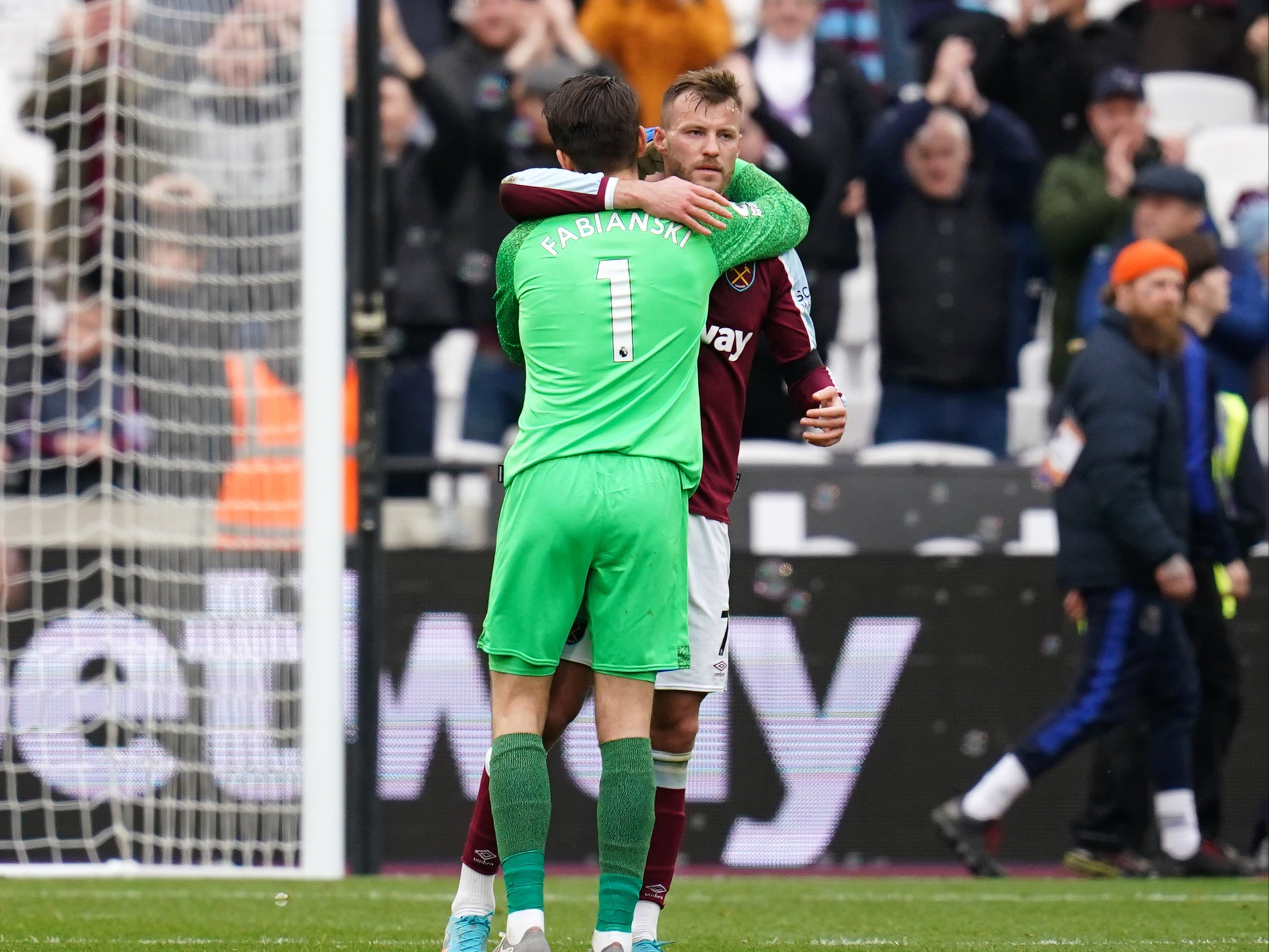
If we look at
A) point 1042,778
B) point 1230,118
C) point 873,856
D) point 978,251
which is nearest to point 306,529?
point 873,856

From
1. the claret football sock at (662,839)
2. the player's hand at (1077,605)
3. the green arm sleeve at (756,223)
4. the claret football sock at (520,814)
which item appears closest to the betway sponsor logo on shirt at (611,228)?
the green arm sleeve at (756,223)

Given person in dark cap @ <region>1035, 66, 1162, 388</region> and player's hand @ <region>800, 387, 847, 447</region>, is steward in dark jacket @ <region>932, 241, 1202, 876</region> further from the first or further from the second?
player's hand @ <region>800, 387, 847, 447</region>

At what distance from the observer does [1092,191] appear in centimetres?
845

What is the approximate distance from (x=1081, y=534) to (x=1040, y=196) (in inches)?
91.1

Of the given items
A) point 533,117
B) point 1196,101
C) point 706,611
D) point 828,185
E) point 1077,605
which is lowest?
point 1077,605

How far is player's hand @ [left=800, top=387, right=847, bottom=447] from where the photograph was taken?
154 inches

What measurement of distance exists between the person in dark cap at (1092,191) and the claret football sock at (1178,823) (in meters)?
2.39

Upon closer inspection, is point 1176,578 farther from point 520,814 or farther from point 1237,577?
point 520,814

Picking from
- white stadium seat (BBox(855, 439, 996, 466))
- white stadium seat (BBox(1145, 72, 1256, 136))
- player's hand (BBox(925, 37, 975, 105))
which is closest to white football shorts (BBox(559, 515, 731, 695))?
white stadium seat (BBox(855, 439, 996, 466))

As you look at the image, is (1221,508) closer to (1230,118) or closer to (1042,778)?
(1042,778)

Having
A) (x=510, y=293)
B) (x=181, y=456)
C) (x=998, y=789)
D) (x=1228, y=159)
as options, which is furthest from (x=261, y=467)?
(x=1228, y=159)

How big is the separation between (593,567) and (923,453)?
4.84m

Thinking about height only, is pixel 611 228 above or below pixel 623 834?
above

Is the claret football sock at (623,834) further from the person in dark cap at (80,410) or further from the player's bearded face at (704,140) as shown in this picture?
the person in dark cap at (80,410)
